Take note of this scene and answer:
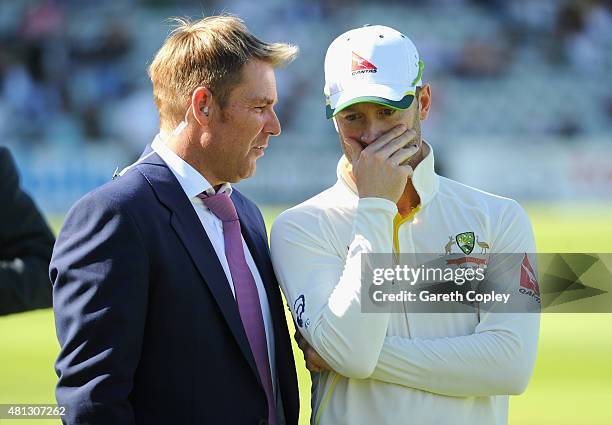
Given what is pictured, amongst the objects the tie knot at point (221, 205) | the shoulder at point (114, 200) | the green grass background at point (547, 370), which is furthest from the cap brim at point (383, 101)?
the green grass background at point (547, 370)

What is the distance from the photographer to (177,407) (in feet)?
8.63

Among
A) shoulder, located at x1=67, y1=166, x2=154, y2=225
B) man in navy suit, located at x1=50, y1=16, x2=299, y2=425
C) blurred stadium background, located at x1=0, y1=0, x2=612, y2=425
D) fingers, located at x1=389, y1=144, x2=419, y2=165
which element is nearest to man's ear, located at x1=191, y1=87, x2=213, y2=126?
man in navy suit, located at x1=50, y1=16, x2=299, y2=425

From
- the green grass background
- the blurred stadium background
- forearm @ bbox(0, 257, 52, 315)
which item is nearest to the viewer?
forearm @ bbox(0, 257, 52, 315)

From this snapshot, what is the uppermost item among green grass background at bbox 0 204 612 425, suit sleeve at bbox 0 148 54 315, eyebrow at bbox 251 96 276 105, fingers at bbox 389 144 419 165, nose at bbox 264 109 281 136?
eyebrow at bbox 251 96 276 105

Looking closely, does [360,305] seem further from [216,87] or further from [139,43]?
[139,43]

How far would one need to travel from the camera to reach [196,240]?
275 centimetres

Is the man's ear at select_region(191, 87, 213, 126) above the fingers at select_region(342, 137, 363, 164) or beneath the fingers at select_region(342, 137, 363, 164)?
above

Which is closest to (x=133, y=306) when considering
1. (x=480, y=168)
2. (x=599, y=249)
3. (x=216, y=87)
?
(x=216, y=87)

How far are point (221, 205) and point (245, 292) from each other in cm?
28

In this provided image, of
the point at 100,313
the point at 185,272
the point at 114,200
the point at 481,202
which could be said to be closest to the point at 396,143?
the point at 481,202

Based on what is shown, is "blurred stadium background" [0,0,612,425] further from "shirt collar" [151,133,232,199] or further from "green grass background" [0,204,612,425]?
"shirt collar" [151,133,232,199]

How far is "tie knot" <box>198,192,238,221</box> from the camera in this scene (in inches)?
114

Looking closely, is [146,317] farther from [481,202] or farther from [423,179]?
[481,202]

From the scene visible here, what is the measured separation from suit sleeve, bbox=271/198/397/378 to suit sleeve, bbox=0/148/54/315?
4.09ft
